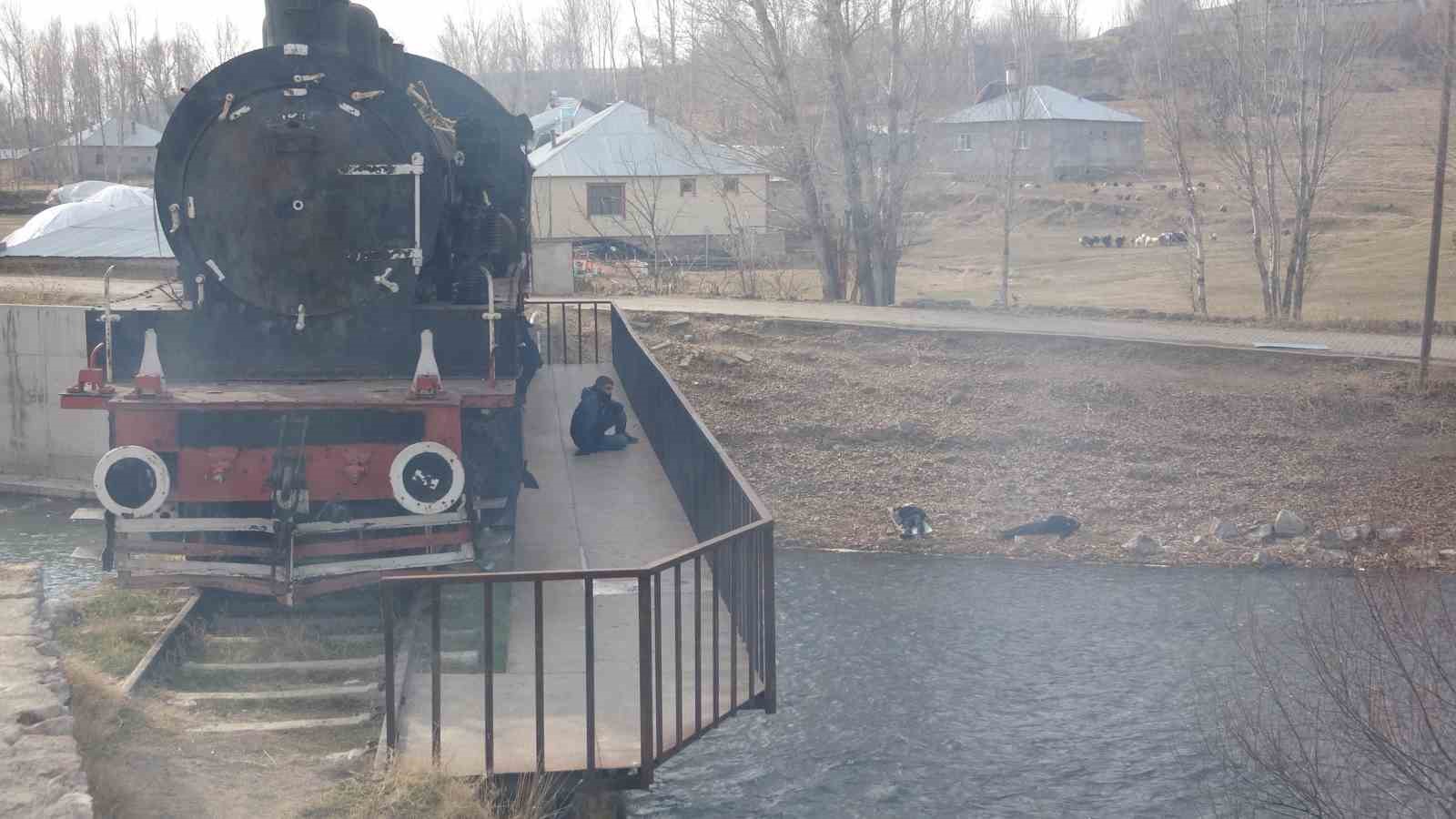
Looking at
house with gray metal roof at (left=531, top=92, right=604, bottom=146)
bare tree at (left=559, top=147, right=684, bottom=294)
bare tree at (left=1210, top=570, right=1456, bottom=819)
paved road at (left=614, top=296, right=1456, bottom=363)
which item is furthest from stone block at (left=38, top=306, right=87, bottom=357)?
house with gray metal roof at (left=531, top=92, right=604, bottom=146)

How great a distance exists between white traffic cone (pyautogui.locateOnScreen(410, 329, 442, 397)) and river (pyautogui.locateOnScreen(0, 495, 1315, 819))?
3372mm

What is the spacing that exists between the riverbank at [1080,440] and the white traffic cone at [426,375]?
1115 centimetres

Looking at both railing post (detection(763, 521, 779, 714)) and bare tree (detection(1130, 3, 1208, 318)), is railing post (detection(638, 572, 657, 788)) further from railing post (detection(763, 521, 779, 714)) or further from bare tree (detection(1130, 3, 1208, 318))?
bare tree (detection(1130, 3, 1208, 318))

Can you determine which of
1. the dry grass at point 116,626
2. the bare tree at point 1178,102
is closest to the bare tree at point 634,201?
the bare tree at point 1178,102

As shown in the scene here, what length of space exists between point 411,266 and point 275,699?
2931mm

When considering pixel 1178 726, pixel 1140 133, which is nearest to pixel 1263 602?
pixel 1178 726

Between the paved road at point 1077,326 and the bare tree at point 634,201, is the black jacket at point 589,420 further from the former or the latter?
the bare tree at point 634,201

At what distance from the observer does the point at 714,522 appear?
906 centimetres

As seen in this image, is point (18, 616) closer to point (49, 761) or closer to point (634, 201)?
point (49, 761)

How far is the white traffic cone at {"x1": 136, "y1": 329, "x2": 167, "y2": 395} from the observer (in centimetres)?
855

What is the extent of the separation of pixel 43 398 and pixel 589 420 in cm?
1017

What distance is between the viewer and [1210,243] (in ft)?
174

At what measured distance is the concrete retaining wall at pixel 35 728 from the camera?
17.5 ft

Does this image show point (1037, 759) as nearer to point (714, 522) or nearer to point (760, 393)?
point (714, 522)
